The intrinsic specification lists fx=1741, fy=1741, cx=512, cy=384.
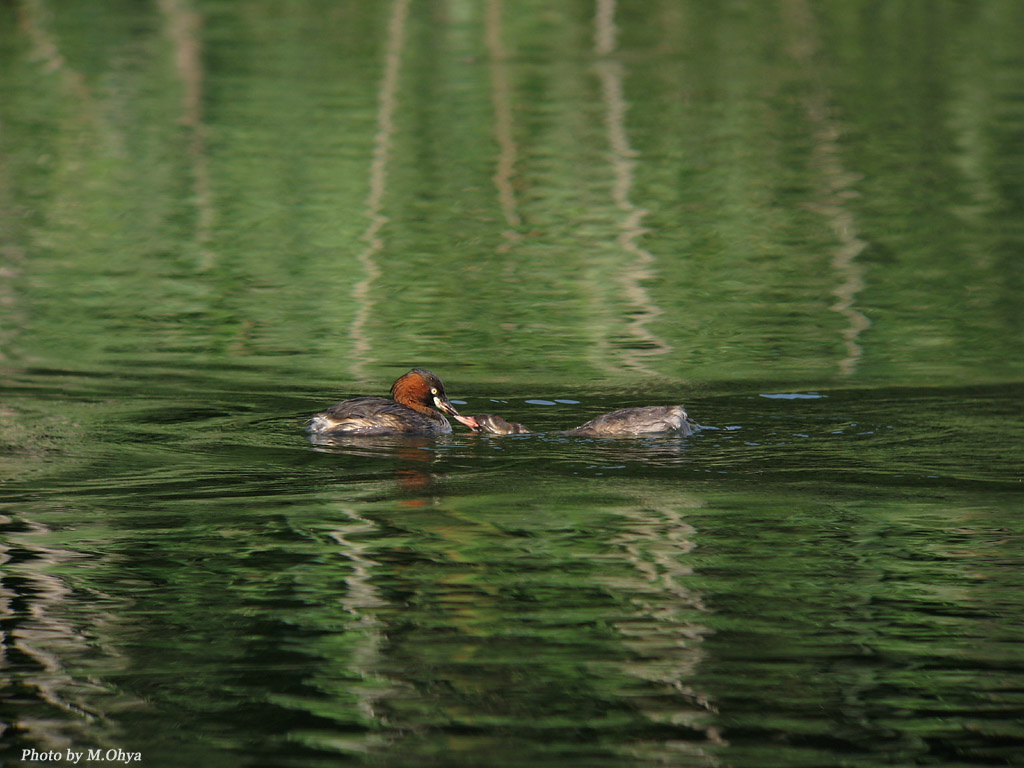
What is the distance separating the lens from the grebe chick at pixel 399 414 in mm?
9844

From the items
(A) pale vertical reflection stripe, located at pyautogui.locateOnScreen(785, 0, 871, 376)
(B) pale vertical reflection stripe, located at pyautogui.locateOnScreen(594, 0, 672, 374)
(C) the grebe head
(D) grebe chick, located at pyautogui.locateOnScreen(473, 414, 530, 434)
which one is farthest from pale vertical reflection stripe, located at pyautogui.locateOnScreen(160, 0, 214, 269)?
(D) grebe chick, located at pyautogui.locateOnScreen(473, 414, 530, 434)

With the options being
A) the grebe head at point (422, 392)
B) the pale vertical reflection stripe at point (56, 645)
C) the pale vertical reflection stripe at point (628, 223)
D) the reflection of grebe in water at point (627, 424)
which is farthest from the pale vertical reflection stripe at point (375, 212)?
the pale vertical reflection stripe at point (56, 645)

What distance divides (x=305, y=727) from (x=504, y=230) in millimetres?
13036

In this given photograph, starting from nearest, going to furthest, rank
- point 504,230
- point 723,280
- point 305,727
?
1. point 305,727
2. point 723,280
3. point 504,230

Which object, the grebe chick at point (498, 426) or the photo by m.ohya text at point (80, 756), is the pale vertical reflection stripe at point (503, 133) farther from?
the photo by m.ohya text at point (80, 756)

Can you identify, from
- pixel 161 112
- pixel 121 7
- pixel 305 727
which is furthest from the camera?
pixel 121 7

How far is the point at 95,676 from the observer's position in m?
5.96

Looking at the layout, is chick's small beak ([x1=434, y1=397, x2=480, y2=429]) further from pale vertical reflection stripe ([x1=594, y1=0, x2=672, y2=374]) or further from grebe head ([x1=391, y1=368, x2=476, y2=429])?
pale vertical reflection stripe ([x1=594, y1=0, x2=672, y2=374])

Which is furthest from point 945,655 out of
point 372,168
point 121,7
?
point 121,7

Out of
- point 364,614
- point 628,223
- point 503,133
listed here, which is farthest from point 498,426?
point 503,133

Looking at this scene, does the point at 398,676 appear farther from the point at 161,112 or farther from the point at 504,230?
the point at 161,112

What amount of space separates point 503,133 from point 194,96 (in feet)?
21.5

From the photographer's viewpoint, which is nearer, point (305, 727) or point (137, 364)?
point (305, 727)

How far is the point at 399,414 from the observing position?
10000mm
